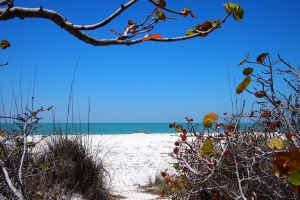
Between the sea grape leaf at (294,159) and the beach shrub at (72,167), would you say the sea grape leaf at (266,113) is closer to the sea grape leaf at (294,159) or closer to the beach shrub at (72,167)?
the sea grape leaf at (294,159)

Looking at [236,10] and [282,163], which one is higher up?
[236,10]

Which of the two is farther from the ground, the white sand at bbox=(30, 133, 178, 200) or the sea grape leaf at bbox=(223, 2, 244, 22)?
the sea grape leaf at bbox=(223, 2, 244, 22)

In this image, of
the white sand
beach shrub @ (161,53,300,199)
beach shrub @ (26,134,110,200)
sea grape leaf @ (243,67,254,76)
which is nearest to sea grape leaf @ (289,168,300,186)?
beach shrub @ (161,53,300,199)

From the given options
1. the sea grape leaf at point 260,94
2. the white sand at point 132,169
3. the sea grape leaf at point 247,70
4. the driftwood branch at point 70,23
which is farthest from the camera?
the white sand at point 132,169

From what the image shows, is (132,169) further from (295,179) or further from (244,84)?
(295,179)

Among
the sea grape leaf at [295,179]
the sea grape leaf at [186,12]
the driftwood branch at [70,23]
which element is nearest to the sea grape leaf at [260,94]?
the sea grape leaf at [186,12]

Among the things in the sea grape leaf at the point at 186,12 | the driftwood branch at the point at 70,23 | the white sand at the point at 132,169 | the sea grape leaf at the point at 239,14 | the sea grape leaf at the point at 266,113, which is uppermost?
the sea grape leaf at the point at 186,12

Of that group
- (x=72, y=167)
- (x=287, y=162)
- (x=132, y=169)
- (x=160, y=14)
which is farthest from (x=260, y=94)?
(x=132, y=169)

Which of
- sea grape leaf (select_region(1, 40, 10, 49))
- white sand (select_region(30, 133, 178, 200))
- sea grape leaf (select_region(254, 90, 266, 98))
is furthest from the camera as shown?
white sand (select_region(30, 133, 178, 200))

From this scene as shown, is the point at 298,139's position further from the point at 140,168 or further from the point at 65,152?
the point at 140,168

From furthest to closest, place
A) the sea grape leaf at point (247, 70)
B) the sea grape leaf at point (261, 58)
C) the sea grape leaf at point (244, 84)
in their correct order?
1. the sea grape leaf at point (261, 58)
2. the sea grape leaf at point (247, 70)
3. the sea grape leaf at point (244, 84)

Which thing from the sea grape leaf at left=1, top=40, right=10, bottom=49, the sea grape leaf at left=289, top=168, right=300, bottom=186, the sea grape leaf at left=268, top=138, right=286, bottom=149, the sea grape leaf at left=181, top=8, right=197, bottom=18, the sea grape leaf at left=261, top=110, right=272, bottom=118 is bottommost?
the sea grape leaf at left=289, top=168, right=300, bottom=186

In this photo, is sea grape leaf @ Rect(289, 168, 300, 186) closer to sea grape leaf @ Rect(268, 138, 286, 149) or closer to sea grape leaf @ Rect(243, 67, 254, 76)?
sea grape leaf @ Rect(268, 138, 286, 149)

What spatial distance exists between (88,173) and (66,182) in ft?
1.27
